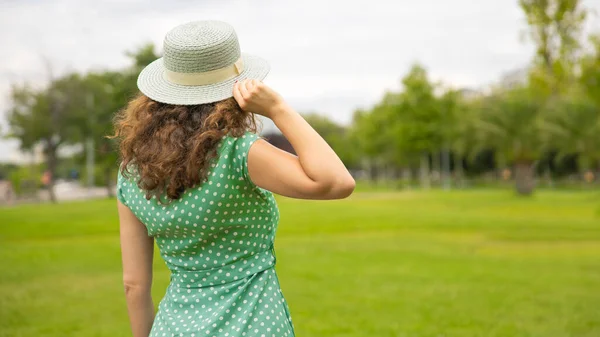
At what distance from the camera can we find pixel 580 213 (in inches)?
1027

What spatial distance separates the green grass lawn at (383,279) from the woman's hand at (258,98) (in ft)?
19.8

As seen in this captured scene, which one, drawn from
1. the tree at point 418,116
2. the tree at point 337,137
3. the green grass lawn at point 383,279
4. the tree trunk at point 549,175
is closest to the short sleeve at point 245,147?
the green grass lawn at point 383,279

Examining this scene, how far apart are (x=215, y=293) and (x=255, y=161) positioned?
1.44ft

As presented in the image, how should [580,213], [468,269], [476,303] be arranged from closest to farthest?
1. [476,303]
2. [468,269]
3. [580,213]

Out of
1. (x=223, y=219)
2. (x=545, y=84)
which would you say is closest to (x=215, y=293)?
(x=223, y=219)

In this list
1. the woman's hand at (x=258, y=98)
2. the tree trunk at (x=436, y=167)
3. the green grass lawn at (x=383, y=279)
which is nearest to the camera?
the woman's hand at (x=258, y=98)

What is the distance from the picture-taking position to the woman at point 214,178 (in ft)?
6.66

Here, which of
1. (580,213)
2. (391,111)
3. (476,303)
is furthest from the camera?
(391,111)

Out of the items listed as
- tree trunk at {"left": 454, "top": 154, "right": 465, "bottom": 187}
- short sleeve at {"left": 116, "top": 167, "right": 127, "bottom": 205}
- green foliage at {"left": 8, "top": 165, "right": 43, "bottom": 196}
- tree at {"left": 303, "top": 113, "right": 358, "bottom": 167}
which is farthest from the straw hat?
tree at {"left": 303, "top": 113, "right": 358, "bottom": 167}

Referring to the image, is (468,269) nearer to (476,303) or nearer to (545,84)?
(476,303)

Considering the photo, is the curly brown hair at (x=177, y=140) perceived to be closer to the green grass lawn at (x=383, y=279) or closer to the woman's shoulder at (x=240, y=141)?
the woman's shoulder at (x=240, y=141)

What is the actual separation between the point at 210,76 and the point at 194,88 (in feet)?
0.19

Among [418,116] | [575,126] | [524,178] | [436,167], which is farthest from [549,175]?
[524,178]

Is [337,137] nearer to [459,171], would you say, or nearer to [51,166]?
[459,171]
